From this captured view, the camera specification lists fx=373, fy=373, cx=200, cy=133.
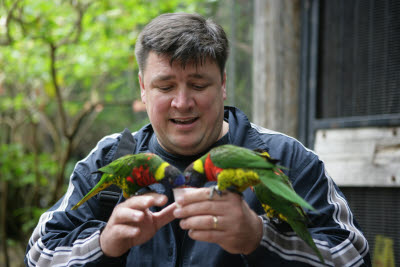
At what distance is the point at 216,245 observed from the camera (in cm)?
183

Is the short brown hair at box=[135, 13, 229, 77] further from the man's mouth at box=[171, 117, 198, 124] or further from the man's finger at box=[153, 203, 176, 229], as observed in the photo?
the man's finger at box=[153, 203, 176, 229]

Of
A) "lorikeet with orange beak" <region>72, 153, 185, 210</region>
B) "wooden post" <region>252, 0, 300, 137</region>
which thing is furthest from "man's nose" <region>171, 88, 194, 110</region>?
"wooden post" <region>252, 0, 300, 137</region>

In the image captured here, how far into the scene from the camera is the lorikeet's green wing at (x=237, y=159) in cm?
136

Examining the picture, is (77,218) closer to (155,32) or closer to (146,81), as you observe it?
(146,81)

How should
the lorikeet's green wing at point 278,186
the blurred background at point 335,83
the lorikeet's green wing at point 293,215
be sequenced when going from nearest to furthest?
the lorikeet's green wing at point 278,186
the lorikeet's green wing at point 293,215
the blurred background at point 335,83

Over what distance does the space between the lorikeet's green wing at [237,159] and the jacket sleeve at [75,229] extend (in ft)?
2.10

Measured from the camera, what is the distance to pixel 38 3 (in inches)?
187

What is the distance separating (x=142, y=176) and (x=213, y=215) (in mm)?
367

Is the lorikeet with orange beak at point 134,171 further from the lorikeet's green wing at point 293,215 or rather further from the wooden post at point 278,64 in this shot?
the wooden post at point 278,64

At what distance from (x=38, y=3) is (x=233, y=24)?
2496 mm

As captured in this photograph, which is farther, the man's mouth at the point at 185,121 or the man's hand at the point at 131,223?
the man's mouth at the point at 185,121

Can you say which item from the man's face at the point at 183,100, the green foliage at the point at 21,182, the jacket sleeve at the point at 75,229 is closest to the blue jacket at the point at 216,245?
the jacket sleeve at the point at 75,229

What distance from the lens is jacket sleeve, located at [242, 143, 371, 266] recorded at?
1539mm

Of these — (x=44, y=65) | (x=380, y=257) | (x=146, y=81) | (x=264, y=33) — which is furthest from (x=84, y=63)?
(x=380, y=257)
